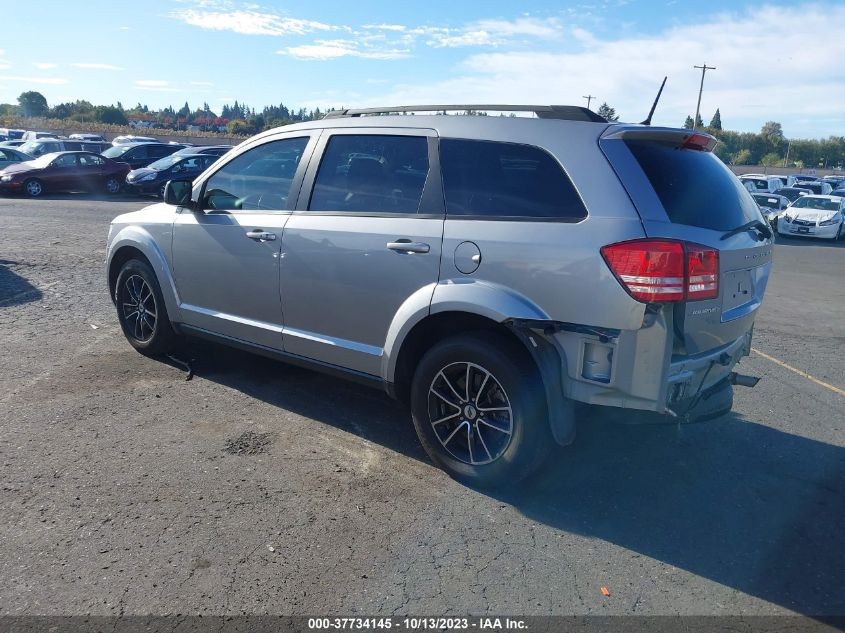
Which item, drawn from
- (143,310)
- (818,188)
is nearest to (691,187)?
(143,310)

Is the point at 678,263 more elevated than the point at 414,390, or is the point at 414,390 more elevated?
the point at 678,263

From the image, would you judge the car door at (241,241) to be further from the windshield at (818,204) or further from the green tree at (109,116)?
the green tree at (109,116)

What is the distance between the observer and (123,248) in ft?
20.1

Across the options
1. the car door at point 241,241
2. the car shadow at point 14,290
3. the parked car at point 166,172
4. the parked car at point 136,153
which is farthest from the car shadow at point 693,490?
the parked car at point 136,153

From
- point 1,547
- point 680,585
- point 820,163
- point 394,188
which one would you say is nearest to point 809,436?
point 680,585

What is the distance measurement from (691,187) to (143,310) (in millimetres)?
4456

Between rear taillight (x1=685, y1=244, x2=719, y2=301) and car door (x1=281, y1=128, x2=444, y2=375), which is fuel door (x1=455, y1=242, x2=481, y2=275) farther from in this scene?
rear taillight (x1=685, y1=244, x2=719, y2=301)

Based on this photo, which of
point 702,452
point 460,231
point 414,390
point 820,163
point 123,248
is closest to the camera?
point 460,231

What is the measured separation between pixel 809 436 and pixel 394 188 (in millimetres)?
3401

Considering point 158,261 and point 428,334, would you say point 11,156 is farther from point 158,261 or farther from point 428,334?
point 428,334

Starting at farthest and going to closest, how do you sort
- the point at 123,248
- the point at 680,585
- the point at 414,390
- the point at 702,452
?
the point at 123,248 → the point at 702,452 → the point at 414,390 → the point at 680,585

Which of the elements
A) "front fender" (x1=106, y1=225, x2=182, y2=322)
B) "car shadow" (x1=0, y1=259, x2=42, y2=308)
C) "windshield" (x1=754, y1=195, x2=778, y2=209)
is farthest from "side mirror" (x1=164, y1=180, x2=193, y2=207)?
"windshield" (x1=754, y1=195, x2=778, y2=209)

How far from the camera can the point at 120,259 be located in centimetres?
622

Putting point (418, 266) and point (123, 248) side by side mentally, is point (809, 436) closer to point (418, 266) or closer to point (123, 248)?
point (418, 266)
